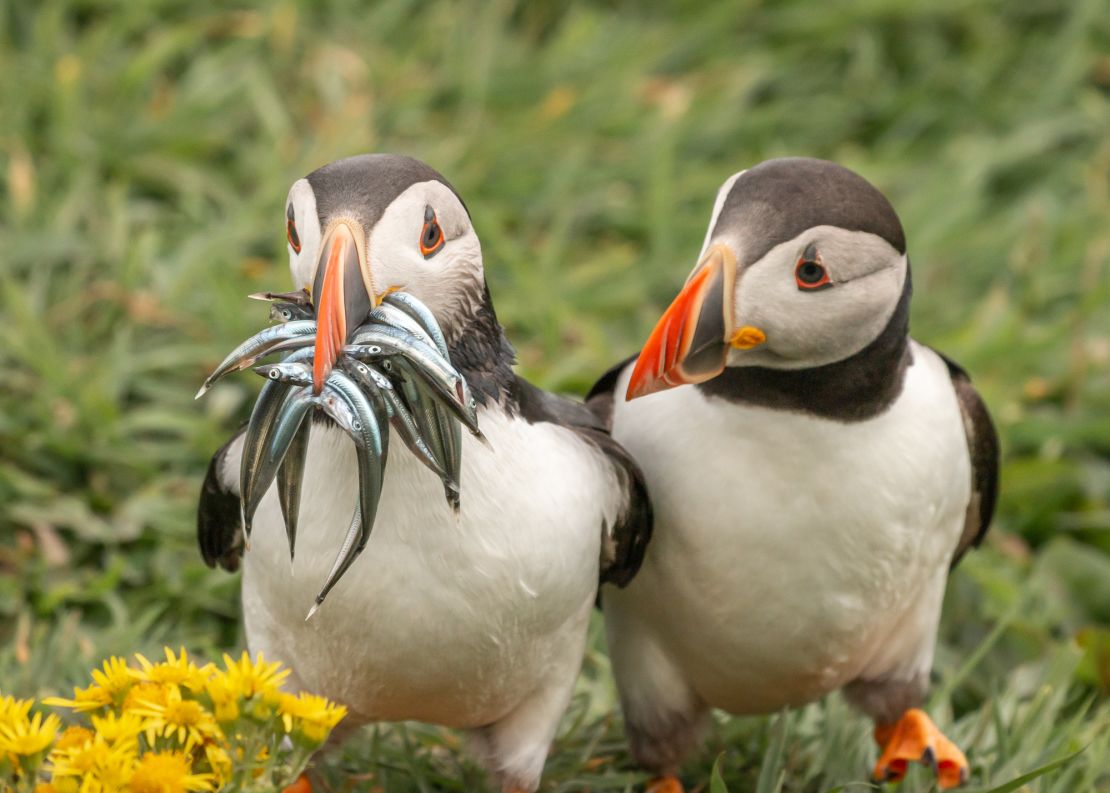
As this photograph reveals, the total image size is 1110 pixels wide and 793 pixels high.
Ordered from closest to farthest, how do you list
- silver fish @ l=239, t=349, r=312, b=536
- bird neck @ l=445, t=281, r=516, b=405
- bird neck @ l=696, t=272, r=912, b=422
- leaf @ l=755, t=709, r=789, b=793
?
silver fish @ l=239, t=349, r=312, b=536
bird neck @ l=445, t=281, r=516, b=405
bird neck @ l=696, t=272, r=912, b=422
leaf @ l=755, t=709, r=789, b=793

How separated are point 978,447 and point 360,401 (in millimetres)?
Result: 1457

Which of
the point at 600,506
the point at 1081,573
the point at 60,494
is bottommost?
the point at 1081,573

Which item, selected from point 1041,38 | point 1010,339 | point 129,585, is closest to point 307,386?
point 129,585

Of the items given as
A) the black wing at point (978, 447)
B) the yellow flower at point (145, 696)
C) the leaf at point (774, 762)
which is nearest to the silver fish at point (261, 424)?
the yellow flower at point (145, 696)

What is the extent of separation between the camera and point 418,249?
2.57 metres

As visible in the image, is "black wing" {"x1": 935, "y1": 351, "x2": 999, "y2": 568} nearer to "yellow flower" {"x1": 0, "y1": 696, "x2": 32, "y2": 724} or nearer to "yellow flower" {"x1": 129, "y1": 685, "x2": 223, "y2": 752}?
"yellow flower" {"x1": 129, "y1": 685, "x2": 223, "y2": 752}

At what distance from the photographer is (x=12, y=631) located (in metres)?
4.21

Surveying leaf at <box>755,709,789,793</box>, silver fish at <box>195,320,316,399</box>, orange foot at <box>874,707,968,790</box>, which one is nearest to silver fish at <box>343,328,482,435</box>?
silver fish at <box>195,320,316,399</box>

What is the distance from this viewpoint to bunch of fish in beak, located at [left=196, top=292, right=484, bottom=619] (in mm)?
2465

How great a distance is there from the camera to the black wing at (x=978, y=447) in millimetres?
3318

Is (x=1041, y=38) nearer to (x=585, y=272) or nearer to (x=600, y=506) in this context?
(x=585, y=272)

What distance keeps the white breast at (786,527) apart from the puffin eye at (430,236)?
2.29 ft

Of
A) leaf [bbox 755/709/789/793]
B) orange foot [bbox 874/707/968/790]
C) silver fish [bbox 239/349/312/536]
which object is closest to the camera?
silver fish [bbox 239/349/312/536]

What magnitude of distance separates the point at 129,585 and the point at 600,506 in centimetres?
192
